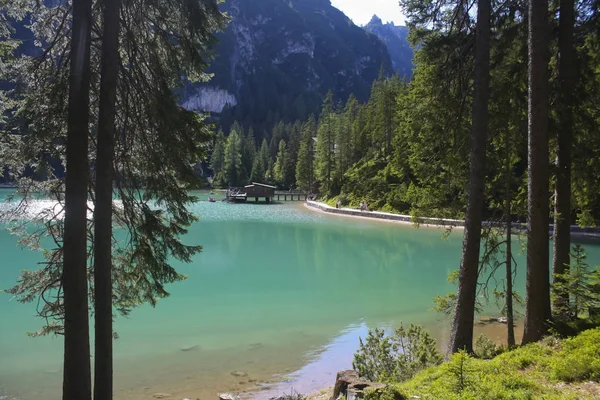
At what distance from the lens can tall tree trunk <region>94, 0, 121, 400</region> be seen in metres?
5.10

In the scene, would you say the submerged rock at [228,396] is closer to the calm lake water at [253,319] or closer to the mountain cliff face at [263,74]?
the calm lake water at [253,319]

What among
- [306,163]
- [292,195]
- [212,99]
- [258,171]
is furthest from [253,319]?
[212,99]

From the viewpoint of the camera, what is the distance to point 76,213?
4.90 meters

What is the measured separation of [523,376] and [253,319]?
9.02m

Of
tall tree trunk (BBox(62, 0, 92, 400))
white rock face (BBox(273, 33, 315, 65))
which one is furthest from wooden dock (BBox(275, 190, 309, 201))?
white rock face (BBox(273, 33, 315, 65))

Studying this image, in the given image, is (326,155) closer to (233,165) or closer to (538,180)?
(233,165)

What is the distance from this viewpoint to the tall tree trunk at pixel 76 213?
486cm

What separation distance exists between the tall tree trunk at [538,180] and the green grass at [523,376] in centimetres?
72

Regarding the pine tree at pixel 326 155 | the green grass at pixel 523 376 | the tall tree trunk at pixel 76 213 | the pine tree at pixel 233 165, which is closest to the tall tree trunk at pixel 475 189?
the green grass at pixel 523 376

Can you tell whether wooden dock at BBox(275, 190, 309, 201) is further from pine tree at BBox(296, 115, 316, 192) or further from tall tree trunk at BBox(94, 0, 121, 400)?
tall tree trunk at BBox(94, 0, 121, 400)

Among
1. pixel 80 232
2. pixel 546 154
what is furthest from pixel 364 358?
pixel 80 232

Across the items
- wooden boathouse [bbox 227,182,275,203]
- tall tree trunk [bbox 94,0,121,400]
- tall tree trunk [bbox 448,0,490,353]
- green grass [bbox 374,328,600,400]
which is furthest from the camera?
wooden boathouse [bbox 227,182,275,203]

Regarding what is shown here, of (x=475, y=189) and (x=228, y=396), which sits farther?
(x=228, y=396)

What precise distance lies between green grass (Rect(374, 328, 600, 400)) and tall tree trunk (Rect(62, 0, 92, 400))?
3.43 meters
